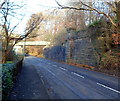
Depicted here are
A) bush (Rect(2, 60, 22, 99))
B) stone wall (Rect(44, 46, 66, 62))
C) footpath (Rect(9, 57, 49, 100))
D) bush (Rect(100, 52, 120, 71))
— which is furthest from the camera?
stone wall (Rect(44, 46, 66, 62))

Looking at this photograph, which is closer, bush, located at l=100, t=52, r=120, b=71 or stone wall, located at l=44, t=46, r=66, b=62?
bush, located at l=100, t=52, r=120, b=71

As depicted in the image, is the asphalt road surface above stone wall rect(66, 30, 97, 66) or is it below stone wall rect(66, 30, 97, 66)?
below

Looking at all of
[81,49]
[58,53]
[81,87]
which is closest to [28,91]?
[81,87]

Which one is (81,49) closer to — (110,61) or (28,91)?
(110,61)

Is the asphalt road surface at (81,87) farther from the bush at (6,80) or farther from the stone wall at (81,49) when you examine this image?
the stone wall at (81,49)

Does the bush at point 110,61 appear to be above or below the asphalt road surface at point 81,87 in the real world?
above

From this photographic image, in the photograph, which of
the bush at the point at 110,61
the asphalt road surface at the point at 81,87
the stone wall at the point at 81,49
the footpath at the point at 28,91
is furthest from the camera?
the stone wall at the point at 81,49

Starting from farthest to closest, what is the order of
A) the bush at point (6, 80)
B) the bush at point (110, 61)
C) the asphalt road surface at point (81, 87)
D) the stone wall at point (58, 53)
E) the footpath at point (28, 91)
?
the stone wall at point (58, 53) < the bush at point (110, 61) < the asphalt road surface at point (81, 87) < the footpath at point (28, 91) < the bush at point (6, 80)

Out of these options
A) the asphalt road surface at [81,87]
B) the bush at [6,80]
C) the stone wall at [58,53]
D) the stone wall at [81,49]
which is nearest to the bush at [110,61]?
the stone wall at [81,49]

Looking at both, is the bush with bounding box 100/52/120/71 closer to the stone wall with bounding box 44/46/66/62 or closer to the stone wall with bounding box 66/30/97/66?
the stone wall with bounding box 66/30/97/66

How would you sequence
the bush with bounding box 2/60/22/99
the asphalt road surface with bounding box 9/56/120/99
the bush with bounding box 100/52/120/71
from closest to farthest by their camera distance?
the bush with bounding box 2/60/22/99, the asphalt road surface with bounding box 9/56/120/99, the bush with bounding box 100/52/120/71

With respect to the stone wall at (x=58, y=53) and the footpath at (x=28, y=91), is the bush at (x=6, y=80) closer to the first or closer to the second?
the footpath at (x=28, y=91)

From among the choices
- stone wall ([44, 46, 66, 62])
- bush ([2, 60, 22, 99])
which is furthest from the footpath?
stone wall ([44, 46, 66, 62])

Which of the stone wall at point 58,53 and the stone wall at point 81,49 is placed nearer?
the stone wall at point 81,49
